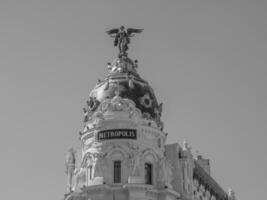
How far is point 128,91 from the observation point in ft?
165

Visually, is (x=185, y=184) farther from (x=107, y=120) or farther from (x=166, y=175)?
(x=107, y=120)

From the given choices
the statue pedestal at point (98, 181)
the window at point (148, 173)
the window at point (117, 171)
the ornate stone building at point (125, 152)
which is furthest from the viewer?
the window at point (148, 173)

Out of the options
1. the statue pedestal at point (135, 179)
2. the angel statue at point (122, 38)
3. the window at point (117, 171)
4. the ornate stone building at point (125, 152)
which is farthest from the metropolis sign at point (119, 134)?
the angel statue at point (122, 38)

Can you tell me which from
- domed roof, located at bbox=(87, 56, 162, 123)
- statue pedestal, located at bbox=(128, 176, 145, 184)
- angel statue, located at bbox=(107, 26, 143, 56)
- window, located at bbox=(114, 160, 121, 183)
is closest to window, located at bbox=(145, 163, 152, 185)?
Answer: statue pedestal, located at bbox=(128, 176, 145, 184)

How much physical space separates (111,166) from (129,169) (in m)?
1.70

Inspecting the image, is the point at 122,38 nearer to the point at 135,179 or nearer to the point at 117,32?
the point at 117,32

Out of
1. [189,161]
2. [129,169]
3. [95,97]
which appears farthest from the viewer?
[189,161]

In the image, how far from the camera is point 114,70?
176 ft

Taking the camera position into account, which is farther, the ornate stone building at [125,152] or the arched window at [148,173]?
the arched window at [148,173]

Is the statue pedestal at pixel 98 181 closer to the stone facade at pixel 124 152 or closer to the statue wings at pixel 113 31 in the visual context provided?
the stone facade at pixel 124 152

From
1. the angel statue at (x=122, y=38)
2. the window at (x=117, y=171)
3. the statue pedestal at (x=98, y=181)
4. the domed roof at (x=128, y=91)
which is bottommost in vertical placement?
the statue pedestal at (x=98, y=181)

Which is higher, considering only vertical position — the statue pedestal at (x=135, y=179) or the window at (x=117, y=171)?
the window at (x=117, y=171)

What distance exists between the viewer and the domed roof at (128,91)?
50.2m

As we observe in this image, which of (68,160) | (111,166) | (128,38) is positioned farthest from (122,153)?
(128,38)
